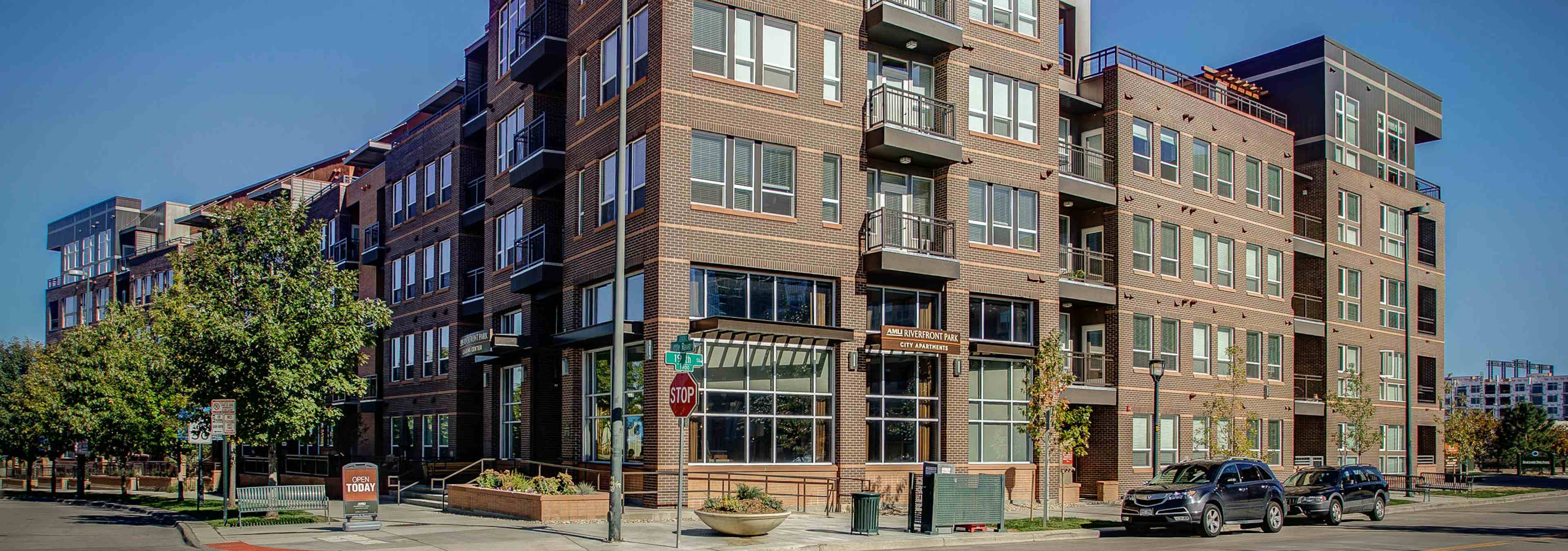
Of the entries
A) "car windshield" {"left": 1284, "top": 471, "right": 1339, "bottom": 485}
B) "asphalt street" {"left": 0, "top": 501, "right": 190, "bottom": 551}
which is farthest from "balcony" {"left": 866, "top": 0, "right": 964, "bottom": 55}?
"asphalt street" {"left": 0, "top": 501, "right": 190, "bottom": 551}

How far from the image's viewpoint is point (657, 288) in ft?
89.3

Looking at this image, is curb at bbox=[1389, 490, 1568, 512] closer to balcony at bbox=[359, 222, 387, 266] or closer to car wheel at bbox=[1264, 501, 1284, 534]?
car wheel at bbox=[1264, 501, 1284, 534]

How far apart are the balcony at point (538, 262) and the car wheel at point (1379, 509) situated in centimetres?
2217

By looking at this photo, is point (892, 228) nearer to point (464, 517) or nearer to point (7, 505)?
point (464, 517)

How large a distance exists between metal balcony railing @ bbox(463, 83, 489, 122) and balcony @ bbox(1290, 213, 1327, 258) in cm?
3105

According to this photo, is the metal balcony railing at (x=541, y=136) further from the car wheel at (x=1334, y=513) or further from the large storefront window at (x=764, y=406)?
the car wheel at (x=1334, y=513)

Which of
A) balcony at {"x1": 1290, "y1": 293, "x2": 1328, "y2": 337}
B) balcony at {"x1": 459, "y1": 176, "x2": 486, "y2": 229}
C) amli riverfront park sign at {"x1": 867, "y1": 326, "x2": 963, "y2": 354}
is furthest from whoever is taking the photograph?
balcony at {"x1": 1290, "y1": 293, "x2": 1328, "y2": 337}

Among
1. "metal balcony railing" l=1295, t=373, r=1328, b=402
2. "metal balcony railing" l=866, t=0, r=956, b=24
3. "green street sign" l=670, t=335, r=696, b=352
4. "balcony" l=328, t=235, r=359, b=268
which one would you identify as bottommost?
"metal balcony railing" l=1295, t=373, r=1328, b=402

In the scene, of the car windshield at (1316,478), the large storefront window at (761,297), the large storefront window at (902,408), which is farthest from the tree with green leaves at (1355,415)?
the large storefront window at (761,297)

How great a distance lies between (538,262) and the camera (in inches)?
1291

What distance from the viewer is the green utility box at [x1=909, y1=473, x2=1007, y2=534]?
23922 millimetres

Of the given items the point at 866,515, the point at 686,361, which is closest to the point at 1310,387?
the point at 866,515

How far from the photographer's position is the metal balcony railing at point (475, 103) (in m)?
43.1

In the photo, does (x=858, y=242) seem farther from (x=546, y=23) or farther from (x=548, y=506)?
(x=546, y=23)
